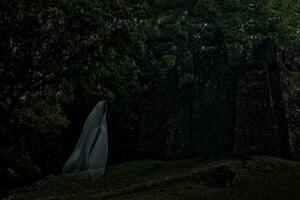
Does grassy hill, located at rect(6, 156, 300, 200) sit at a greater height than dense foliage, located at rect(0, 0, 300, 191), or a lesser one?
lesser

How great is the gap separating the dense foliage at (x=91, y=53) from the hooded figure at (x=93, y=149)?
3.39 feet

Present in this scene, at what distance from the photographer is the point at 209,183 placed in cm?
971

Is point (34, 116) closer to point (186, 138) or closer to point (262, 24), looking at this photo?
point (186, 138)

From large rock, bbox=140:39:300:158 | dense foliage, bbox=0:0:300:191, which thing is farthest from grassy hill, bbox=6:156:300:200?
dense foliage, bbox=0:0:300:191

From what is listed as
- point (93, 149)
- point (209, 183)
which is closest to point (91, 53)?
point (93, 149)

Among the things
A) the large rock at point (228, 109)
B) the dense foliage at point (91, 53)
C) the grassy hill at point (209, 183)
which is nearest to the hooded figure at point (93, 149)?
the dense foliage at point (91, 53)

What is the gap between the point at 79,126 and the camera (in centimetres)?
2439

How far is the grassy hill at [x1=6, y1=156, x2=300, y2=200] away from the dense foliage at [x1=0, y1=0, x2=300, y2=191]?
10.5ft

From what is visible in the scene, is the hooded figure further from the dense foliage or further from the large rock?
the large rock

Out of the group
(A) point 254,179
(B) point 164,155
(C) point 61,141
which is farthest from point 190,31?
(A) point 254,179

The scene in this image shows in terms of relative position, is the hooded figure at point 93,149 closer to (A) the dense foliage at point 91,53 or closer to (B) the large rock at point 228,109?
(A) the dense foliage at point 91,53

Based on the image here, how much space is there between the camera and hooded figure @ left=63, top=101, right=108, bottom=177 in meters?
15.5

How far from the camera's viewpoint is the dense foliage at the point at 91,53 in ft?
41.2

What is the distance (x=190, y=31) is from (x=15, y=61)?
1206 cm
